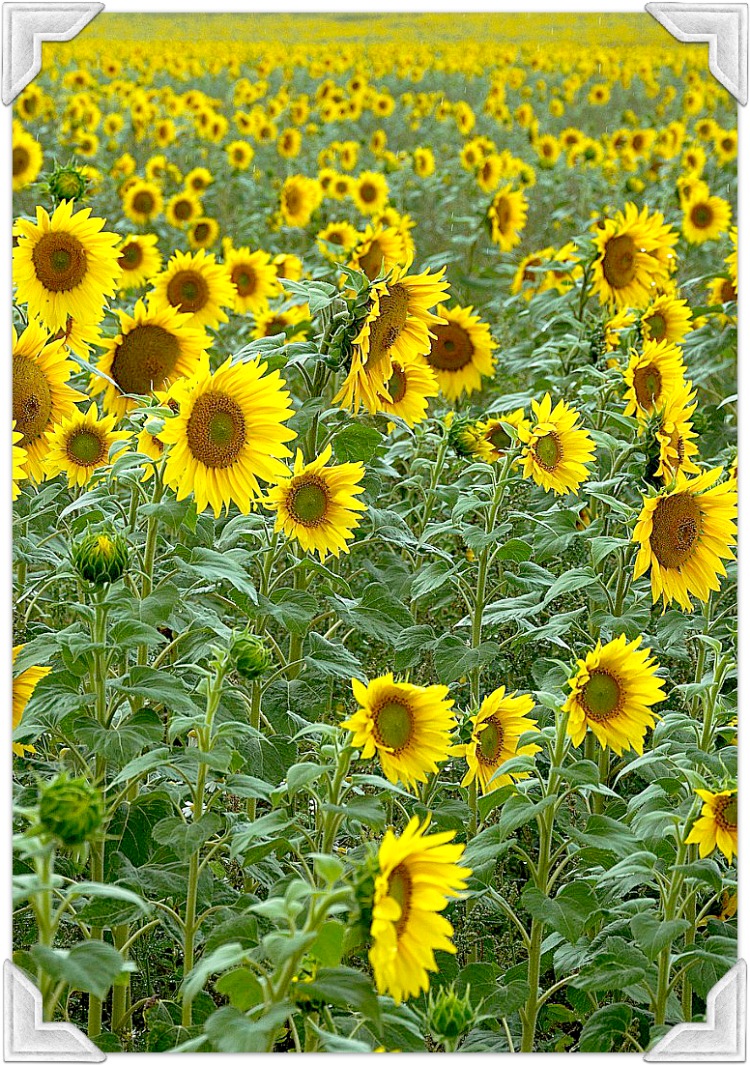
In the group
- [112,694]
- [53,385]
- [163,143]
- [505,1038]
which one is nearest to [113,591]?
[112,694]

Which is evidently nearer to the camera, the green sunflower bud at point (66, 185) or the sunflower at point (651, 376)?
the sunflower at point (651, 376)

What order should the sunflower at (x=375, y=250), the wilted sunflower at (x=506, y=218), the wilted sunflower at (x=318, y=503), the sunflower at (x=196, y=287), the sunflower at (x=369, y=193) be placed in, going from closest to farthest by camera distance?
the wilted sunflower at (x=318, y=503) → the sunflower at (x=196, y=287) → the sunflower at (x=375, y=250) → the wilted sunflower at (x=506, y=218) → the sunflower at (x=369, y=193)

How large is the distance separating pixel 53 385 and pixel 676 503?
0.89 meters

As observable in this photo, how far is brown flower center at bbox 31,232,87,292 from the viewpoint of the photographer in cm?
198

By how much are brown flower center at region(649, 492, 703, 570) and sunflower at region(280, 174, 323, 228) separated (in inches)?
117

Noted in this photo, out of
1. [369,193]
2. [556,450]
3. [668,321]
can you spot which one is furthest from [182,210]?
[556,450]

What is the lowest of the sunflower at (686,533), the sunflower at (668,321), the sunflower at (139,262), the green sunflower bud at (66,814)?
the green sunflower bud at (66,814)

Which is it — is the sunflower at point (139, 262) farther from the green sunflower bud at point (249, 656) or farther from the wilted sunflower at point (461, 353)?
the green sunflower bud at point (249, 656)

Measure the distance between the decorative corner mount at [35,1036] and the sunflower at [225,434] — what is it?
59 cm

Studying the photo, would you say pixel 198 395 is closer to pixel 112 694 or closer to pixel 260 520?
pixel 260 520

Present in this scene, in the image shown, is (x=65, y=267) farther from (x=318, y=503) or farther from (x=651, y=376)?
(x=651, y=376)

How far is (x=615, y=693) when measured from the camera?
1.56 meters

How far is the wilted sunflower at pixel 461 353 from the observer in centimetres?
297

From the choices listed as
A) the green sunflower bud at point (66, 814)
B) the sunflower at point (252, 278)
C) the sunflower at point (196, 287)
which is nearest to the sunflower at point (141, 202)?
the sunflower at point (252, 278)
